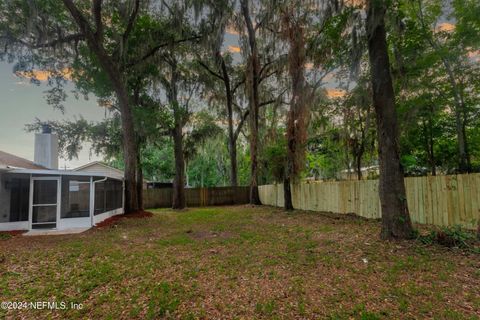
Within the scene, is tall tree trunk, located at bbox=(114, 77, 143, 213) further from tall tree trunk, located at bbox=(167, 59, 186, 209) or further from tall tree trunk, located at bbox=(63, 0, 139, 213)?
tall tree trunk, located at bbox=(167, 59, 186, 209)

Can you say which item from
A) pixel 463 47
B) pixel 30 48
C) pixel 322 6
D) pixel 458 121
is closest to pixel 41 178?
pixel 30 48

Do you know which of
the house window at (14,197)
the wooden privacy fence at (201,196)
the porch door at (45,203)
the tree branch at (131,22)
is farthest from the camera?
the wooden privacy fence at (201,196)

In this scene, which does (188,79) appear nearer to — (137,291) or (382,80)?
(382,80)

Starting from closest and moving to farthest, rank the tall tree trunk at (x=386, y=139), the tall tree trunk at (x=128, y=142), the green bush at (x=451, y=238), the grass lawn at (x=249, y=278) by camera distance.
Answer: the grass lawn at (x=249, y=278)
the green bush at (x=451, y=238)
the tall tree trunk at (x=386, y=139)
the tall tree trunk at (x=128, y=142)

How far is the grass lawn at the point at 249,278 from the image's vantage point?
2668 mm

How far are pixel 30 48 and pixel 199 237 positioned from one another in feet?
31.3

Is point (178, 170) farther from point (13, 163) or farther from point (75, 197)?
point (13, 163)

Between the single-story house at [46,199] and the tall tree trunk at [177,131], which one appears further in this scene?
the tall tree trunk at [177,131]

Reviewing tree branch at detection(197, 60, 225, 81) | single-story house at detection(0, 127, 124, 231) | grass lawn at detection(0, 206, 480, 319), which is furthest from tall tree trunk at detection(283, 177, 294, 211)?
tree branch at detection(197, 60, 225, 81)

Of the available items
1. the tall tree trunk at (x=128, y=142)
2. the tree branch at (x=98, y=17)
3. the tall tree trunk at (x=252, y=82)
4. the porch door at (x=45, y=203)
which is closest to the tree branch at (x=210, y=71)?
the tall tree trunk at (x=252, y=82)

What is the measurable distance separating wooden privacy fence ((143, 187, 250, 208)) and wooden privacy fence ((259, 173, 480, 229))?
802 centimetres

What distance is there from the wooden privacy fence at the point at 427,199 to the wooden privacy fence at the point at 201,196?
8.02 metres

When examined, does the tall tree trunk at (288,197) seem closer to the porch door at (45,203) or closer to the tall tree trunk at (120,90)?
the tall tree trunk at (120,90)

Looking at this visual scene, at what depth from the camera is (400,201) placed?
465cm
